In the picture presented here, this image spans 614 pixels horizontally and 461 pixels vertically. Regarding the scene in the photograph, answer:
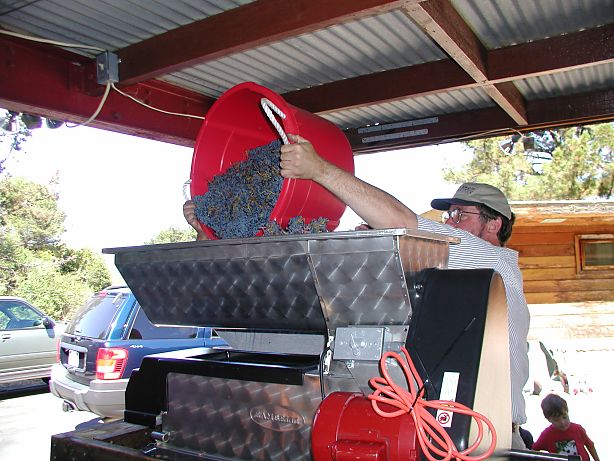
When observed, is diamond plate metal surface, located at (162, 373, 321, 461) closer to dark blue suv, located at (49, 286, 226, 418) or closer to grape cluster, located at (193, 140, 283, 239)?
grape cluster, located at (193, 140, 283, 239)

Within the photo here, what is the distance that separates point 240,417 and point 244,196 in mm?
778

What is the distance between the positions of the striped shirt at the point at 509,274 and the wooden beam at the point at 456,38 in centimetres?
107

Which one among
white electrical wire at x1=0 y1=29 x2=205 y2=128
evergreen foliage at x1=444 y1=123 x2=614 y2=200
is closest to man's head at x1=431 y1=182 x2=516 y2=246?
white electrical wire at x1=0 y1=29 x2=205 y2=128

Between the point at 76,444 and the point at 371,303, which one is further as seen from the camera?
the point at 76,444

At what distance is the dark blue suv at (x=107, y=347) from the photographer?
6445 mm

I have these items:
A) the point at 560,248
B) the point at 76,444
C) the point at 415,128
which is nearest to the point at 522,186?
the point at 560,248

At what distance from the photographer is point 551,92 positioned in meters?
4.30

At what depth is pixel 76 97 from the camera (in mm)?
3559

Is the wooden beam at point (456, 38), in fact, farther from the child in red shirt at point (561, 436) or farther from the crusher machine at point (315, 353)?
the child in red shirt at point (561, 436)

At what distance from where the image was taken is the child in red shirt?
460cm

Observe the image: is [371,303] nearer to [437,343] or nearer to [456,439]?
[437,343]

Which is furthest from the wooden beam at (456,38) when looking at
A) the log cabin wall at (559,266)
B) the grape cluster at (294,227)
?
the log cabin wall at (559,266)

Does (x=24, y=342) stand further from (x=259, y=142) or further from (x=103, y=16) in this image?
(x=259, y=142)

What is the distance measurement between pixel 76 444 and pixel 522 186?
19.2 m
